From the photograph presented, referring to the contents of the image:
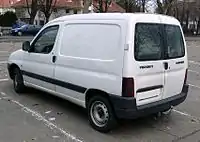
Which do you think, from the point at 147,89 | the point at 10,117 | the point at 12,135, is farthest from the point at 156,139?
the point at 10,117

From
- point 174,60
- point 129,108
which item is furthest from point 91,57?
point 174,60

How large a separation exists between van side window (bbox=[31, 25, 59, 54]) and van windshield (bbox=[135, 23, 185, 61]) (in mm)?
1917

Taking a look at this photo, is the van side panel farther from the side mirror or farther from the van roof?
the side mirror

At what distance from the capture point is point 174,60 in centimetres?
528

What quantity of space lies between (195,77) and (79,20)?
21.3ft

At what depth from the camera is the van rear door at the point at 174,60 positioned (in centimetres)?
517

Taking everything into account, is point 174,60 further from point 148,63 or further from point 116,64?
point 116,64

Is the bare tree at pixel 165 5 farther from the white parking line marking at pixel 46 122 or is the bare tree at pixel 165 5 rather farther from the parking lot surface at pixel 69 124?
the white parking line marking at pixel 46 122

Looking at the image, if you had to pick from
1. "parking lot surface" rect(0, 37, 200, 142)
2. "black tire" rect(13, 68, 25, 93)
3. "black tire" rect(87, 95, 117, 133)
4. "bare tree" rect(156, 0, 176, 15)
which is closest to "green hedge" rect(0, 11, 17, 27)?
"bare tree" rect(156, 0, 176, 15)

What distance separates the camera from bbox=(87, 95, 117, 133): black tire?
16.1 ft

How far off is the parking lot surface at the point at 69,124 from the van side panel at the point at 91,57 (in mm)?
533

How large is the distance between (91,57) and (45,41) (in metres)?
1.60

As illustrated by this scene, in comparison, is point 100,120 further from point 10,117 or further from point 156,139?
point 10,117

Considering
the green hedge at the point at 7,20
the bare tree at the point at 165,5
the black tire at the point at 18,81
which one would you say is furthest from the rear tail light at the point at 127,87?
the green hedge at the point at 7,20
